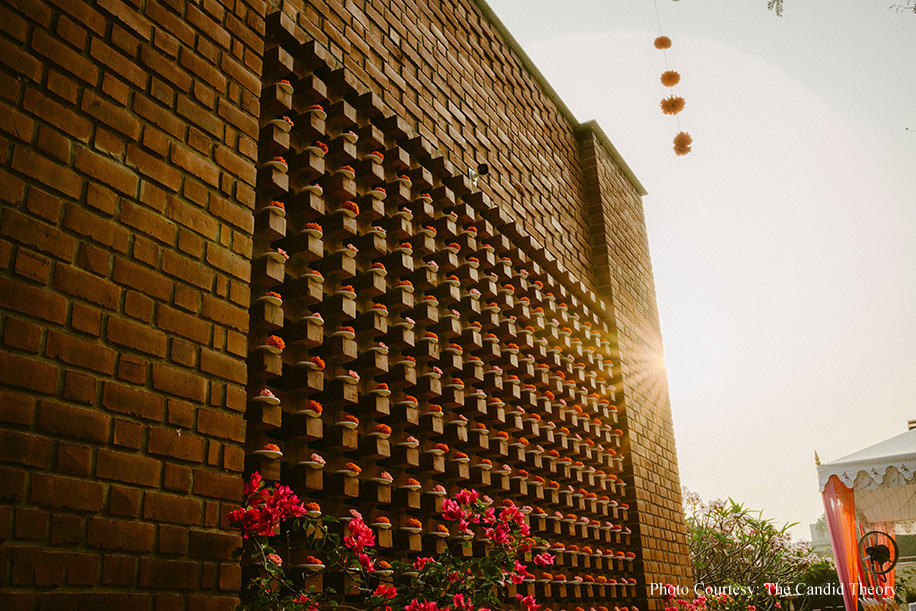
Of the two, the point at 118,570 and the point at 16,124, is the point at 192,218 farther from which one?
the point at 118,570

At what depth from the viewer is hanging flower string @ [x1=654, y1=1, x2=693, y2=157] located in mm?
3660

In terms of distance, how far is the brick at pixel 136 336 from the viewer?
139cm

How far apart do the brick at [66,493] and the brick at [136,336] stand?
288mm

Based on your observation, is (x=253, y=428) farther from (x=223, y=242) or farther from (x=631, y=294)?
(x=631, y=294)

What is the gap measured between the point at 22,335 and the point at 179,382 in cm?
34

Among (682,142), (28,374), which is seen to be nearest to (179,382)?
(28,374)

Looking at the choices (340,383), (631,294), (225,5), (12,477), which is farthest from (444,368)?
(631,294)

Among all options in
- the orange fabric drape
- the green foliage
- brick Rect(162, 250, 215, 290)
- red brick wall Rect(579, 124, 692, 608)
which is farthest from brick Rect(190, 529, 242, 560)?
the green foliage

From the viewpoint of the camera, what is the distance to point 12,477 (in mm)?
1155

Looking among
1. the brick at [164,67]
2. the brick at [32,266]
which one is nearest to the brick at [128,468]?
the brick at [32,266]

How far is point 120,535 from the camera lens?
1305mm

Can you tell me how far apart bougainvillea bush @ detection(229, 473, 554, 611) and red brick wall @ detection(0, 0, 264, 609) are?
82mm

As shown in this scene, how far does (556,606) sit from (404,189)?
2093 mm

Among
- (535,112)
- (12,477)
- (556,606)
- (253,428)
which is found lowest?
(556,606)
